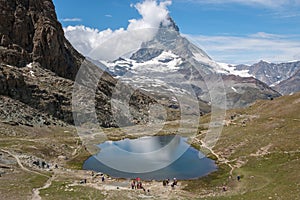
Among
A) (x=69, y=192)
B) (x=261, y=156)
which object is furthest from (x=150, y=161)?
(x=69, y=192)

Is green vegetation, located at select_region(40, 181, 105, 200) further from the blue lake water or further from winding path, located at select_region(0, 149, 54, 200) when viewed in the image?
the blue lake water

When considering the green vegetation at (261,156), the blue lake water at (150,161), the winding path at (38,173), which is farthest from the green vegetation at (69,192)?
the green vegetation at (261,156)

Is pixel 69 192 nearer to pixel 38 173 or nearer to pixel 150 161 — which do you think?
pixel 38 173

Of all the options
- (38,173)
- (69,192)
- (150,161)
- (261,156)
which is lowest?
(150,161)

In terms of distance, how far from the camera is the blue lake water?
3542 inches

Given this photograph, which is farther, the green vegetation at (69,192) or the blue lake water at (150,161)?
the blue lake water at (150,161)

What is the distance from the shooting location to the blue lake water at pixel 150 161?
89975 millimetres

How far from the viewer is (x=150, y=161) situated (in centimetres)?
10700

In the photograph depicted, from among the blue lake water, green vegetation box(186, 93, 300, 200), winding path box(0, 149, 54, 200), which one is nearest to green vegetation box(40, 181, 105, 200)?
winding path box(0, 149, 54, 200)

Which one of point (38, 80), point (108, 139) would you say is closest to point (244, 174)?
point (108, 139)

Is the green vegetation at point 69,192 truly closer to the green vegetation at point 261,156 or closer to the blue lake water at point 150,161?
the blue lake water at point 150,161

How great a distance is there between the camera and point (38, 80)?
638 feet

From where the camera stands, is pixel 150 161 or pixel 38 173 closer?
pixel 38 173

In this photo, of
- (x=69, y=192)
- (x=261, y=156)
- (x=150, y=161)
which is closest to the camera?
(x=69, y=192)
